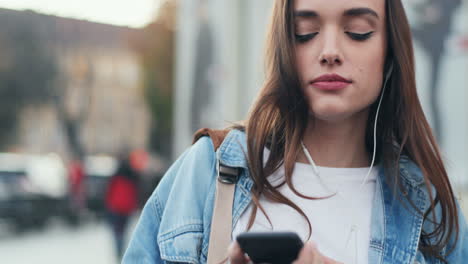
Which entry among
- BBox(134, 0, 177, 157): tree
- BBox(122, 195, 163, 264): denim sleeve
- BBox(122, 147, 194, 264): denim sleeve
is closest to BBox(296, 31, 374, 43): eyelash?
BBox(122, 147, 194, 264): denim sleeve

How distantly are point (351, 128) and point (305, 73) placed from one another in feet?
0.93

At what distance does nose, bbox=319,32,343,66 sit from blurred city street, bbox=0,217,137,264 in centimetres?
892

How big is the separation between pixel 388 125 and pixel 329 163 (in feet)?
0.93

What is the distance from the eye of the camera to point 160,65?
31781mm

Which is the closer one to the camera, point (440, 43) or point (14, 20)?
point (440, 43)

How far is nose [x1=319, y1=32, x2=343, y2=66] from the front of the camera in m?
1.70

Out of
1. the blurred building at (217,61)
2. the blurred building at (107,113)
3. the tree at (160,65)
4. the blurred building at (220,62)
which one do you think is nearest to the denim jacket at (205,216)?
the blurred building at (217,61)

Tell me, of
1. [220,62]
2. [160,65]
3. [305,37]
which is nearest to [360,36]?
[305,37]

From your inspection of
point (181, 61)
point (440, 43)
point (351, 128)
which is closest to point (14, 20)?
point (181, 61)

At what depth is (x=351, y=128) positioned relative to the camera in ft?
6.34

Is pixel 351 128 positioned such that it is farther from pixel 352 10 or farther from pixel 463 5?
pixel 463 5

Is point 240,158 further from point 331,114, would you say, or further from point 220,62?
point 220,62

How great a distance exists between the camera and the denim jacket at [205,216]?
1696 millimetres

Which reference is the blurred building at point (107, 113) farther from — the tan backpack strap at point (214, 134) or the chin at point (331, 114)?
the chin at point (331, 114)
